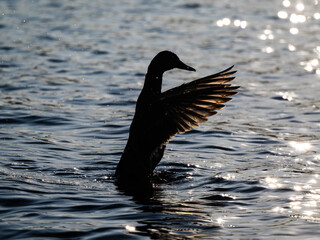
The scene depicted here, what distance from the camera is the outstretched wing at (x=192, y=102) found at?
7.09 metres

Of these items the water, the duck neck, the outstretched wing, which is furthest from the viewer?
the duck neck

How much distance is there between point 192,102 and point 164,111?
1.01 ft

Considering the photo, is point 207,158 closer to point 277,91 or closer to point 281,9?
point 277,91

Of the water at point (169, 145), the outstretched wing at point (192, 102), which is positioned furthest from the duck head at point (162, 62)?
the water at point (169, 145)

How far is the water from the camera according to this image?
6.23 metres

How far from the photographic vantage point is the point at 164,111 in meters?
7.16

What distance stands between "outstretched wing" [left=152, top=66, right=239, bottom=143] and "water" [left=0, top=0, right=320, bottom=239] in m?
0.75

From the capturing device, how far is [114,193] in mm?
7070

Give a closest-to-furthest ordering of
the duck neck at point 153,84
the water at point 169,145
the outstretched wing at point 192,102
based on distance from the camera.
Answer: the water at point 169,145, the outstretched wing at point 192,102, the duck neck at point 153,84

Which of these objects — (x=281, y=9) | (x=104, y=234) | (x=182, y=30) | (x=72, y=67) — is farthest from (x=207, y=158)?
(x=281, y=9)

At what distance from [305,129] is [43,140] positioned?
379cm

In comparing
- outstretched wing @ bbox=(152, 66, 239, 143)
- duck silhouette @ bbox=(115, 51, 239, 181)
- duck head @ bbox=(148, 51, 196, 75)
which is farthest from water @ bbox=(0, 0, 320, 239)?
duck head @ bbox=(148, 51, 196, 75)

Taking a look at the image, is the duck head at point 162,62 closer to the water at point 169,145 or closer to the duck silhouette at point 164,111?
the duck silhouette at point 164,111

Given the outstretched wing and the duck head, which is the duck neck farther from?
the outstretched wing
